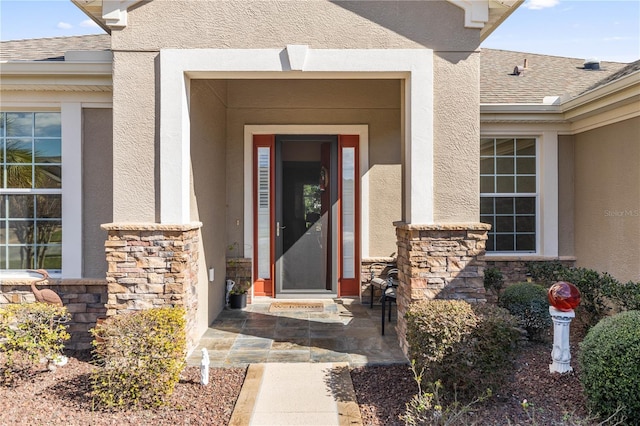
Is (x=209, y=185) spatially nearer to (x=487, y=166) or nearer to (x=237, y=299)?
(x=237, y=299)

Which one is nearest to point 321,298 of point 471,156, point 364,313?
point 364,313

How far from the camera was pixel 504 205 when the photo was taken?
25.7 feet

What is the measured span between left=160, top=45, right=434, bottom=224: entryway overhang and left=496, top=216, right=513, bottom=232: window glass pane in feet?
10.9

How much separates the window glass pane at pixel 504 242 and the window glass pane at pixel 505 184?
80cm

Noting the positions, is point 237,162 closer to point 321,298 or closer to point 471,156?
point 321,298

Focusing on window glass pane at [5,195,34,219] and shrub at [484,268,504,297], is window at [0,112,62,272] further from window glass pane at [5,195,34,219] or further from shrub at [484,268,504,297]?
shrub at [484,268,504,297]

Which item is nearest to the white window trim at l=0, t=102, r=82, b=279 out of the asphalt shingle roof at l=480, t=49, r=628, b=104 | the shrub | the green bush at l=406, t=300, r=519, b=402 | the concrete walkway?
the concrete walkway

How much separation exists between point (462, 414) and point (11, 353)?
4516 mm

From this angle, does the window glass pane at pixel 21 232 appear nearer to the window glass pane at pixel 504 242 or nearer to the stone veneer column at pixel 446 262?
the stone veneer column at pixel 446 262

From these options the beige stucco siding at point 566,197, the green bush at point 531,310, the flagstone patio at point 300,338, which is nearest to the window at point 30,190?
the flagstone patio at point 300,338

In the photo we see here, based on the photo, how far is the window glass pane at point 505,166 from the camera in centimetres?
778

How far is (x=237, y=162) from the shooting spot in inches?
311

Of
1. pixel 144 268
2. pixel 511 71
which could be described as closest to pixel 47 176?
pixel 144 268

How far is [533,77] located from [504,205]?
9.53 ft
